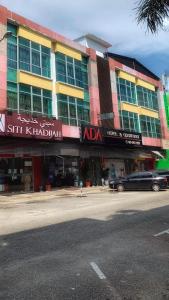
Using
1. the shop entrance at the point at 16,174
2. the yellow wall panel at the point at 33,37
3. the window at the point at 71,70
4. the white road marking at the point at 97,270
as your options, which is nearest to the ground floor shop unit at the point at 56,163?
the shop entrance at the point at 16,174

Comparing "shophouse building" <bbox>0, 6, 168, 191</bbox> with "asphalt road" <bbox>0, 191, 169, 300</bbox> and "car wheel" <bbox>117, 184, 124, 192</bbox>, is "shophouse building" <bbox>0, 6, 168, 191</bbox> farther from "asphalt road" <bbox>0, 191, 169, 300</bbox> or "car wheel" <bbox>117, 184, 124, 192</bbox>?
"asphalt road" <bbox>0, 191, 169, 300</bbox>

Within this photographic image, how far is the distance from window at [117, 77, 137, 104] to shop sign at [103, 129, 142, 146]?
533 cm

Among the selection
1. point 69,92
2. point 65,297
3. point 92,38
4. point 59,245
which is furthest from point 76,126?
point 65,297

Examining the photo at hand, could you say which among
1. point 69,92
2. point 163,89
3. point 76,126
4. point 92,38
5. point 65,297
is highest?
point 92,38

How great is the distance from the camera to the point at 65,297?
503cm

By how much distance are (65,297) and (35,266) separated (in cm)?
171

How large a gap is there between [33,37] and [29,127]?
894cm

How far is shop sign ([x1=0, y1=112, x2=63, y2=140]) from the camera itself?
23.4 m

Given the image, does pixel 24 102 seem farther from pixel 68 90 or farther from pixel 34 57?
pixel 68 90

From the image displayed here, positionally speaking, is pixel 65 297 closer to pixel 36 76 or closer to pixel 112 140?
pixel 36 76

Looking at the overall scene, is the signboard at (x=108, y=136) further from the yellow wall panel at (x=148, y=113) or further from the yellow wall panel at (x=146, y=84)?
the yellow wall panel at (x=146, y=84)

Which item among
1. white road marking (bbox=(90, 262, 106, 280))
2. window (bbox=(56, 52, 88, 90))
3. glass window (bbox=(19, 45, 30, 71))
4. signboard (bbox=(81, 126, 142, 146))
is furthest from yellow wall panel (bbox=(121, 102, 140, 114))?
→ white road marking (bbox=(90, 262, 106, 280))

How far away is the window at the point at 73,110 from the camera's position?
30734mm

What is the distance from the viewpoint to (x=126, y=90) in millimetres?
40375
